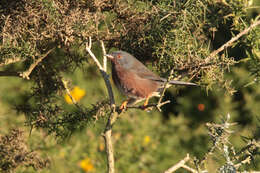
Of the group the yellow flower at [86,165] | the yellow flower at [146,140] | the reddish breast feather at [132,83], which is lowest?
the yellow flower at [86,165]

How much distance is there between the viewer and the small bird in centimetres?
326

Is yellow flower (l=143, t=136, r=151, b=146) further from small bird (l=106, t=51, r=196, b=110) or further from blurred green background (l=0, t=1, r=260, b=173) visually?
small bird (l=106, t=51, r=196, b=110)

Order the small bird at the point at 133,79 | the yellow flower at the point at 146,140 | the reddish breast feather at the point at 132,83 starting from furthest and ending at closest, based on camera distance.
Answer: the yellow flower at the point at 146,140 < the reddish breast feather at the point at 132,83 < the small bird at the point at 133,79

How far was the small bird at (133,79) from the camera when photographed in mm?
3258

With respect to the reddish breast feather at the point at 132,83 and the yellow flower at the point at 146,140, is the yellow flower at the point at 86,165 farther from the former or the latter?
the reddish breast feather at the point at 132,83

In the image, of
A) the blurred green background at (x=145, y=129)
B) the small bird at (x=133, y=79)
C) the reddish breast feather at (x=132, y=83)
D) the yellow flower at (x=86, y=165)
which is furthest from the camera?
the yellow flower at (x=86, y=165)

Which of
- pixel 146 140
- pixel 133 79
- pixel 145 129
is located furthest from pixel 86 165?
pixel 133 79

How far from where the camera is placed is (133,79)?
140 inches

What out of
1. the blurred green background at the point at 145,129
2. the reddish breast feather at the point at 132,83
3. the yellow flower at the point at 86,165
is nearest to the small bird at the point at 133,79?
the reddish breast feather at the point at 132,83

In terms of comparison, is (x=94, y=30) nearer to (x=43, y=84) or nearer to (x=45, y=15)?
(x=45, y=15)

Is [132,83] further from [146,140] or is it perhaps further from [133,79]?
[146,140]

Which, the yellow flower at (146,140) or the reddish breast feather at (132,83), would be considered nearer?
the reddish breast feather at (132,83)

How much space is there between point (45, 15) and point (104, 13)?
1.54 ft

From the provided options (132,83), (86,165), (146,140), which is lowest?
(86,165)
